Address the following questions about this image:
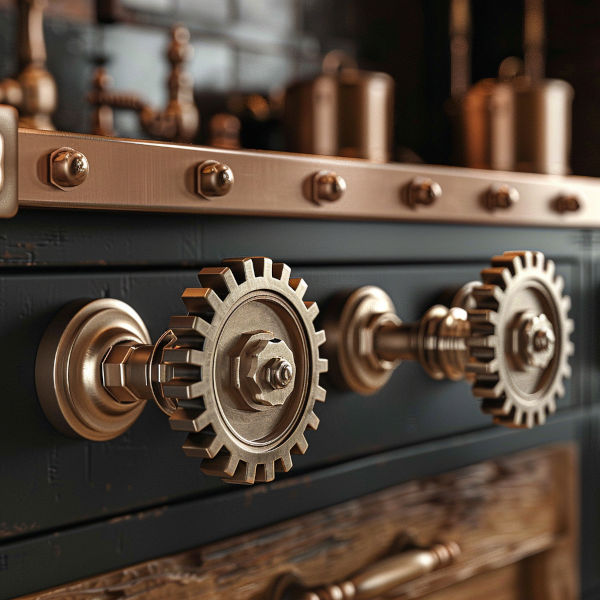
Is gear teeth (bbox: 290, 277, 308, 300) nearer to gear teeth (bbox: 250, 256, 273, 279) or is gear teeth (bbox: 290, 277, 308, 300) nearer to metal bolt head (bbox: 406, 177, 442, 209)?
gear teeth (bbox: 250, 256, 273, 279)

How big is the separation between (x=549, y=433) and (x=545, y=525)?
3.4 inches

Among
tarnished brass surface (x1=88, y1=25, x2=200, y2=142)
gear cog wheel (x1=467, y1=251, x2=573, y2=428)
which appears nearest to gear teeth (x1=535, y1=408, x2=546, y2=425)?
gear cog wheel (x1=467, y1=251, x2=573, y2=428)

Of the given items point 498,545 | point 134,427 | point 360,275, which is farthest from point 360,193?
point 498,545

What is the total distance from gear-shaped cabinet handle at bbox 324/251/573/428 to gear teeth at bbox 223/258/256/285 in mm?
178

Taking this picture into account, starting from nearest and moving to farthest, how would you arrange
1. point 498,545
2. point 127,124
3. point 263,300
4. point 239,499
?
point 263,300
point 239,499
point 498,545
point 127,124

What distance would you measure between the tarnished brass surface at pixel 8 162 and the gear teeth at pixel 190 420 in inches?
5.0

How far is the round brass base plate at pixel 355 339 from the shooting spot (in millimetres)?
602

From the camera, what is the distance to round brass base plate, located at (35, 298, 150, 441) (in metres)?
0.46

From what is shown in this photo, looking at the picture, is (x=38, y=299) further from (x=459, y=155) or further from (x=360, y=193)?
(x=459, y=155)

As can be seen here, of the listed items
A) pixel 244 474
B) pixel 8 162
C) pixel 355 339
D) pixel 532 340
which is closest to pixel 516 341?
pixel 532 340

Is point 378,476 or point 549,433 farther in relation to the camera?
point 549,433

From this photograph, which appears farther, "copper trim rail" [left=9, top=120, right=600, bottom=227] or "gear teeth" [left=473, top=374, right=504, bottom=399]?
"gear teeth" [left=473, top=374, right=504, bottom=399]

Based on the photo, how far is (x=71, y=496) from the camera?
1.55 feet

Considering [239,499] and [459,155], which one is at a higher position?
[459,155]
